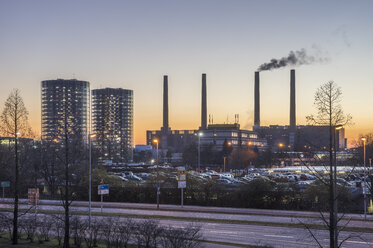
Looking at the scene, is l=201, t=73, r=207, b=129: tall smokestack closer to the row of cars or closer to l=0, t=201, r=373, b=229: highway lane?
the row of cars

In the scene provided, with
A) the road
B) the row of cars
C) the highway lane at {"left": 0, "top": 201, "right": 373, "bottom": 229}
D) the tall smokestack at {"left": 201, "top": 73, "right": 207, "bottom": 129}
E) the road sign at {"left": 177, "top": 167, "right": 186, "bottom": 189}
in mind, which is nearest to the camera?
the road

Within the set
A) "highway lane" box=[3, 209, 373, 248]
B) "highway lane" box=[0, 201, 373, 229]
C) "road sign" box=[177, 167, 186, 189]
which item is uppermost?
"road sign" box=[177, 167, 186, 189]

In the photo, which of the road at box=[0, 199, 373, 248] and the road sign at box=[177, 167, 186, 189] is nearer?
the road at box=[0, 199, 373, 248]

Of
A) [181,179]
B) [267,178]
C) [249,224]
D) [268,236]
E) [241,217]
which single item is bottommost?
[241,217]

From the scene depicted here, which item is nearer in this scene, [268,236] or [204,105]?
[268,236]

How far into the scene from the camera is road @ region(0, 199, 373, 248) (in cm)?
2684

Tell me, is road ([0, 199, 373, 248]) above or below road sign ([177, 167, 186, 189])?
below

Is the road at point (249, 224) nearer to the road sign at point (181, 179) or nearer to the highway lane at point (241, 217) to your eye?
the highway lane at point (241, 217)

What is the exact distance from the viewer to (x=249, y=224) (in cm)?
3425

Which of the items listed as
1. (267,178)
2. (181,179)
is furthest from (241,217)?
(267,178)

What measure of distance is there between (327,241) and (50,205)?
105 ft

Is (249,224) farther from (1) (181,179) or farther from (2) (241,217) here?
(1) (181,179)

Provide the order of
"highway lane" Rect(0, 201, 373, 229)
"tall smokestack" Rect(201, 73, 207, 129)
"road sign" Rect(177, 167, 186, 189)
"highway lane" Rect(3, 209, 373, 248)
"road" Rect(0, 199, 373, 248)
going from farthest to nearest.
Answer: "tall smokestack" Rect(201, 73, 207, 129)
"road sign" Rect(177, 167, 186, 189)
"highway lane" Rect(0, 201, 373, 229)
"road" Rect(0, 199, 373, 248)
"highway lane" Rect(3, 209, 373, 248)

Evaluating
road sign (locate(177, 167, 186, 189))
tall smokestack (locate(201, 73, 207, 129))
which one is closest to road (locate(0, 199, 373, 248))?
road sign (locate(177, 167, 186, 189))
